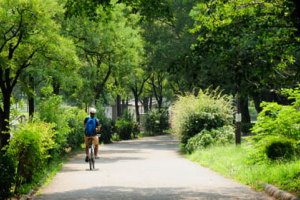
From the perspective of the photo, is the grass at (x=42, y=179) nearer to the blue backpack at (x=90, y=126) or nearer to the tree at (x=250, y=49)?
the blue backpack at (x=90, y=126)

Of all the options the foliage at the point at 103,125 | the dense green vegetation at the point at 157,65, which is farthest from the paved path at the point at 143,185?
the foliage at the point at 103,125

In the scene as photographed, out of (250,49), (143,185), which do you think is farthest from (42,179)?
(250,49)

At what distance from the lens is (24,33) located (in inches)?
736

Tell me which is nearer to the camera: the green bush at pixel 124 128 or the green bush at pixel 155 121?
the green bush at pixel 124 128

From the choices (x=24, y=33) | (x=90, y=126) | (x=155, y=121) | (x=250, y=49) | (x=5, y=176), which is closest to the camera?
(x=5, y=176)

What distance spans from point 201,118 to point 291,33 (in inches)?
627

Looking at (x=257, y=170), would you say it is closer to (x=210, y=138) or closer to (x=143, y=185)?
(x=143, y=185)

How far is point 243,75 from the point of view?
9.96 m

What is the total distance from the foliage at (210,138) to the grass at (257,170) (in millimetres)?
5049

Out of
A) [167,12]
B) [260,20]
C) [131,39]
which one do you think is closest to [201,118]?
[131,39]

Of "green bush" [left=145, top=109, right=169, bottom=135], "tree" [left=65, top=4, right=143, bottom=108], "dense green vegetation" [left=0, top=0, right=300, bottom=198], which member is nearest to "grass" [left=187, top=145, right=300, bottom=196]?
"dense green vegetation" [left=0, top=0, right=300, bottom=198]

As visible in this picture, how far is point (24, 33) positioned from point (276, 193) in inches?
453

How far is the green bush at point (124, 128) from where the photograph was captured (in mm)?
44453

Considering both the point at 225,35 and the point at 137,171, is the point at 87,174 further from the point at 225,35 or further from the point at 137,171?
the point at 225,35
